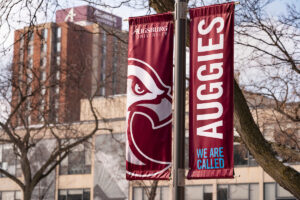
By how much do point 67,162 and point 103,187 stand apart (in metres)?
4.40

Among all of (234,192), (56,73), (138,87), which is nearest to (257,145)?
(138,87)

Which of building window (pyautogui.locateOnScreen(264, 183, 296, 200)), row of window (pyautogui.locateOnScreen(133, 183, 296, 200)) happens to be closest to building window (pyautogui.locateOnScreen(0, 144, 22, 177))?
row of window (pyautogui.locateOnScreen(133, 183, 296, 200))

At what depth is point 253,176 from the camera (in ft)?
186

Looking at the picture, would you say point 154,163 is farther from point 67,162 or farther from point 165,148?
point 67,162

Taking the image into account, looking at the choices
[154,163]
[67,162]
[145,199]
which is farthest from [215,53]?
[67,162]

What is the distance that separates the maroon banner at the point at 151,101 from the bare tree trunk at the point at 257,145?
Answer: 13.6 ft

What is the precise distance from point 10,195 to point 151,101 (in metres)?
62.0

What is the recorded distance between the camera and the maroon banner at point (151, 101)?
10.5 metres

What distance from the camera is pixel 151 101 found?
1059cm

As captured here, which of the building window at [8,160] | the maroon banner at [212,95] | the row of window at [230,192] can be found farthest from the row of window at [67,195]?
the maroon banner at [212,95]

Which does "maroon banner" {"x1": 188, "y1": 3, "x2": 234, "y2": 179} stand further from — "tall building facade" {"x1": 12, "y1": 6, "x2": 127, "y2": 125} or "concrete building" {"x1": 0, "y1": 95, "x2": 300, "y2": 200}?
"concrete building" {"x1": 0, "y1": 95, "x2": 300, "y2": 200}

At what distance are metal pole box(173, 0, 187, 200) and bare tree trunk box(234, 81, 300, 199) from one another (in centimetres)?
448

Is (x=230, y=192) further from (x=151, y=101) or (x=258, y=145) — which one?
(x=151, y=101)

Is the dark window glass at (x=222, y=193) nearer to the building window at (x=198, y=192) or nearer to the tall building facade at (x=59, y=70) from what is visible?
the building window at (x=198, y=192)
